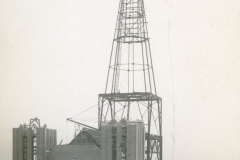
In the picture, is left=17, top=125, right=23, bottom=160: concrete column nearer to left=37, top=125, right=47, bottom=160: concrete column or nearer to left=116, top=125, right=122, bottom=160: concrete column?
left=37, top=125, right=47, bottom=160: concrete column

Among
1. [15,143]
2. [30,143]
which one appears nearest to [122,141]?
[30,143]

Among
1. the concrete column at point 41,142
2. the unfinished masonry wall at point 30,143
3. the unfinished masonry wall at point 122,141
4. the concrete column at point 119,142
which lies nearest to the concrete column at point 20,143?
the unfinished masonry wall at point 30,143

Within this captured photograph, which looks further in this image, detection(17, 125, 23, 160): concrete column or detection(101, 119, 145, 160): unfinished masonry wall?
detection(17, 125, 23, 160): concrete column

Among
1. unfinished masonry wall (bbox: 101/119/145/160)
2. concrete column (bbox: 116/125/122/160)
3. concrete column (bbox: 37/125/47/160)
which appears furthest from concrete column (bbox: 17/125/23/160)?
concrete column (bbox: 116/125/122/160)

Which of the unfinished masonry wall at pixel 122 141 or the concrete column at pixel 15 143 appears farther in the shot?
the concrete column at pixel 15 143

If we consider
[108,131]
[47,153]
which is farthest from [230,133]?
[47,153]

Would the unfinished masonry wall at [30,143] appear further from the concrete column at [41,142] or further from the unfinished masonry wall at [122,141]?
the unfinished masonry wall at [122,141]

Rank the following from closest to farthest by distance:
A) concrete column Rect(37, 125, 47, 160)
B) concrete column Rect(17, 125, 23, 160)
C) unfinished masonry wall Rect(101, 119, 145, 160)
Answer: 1. unfinished masonry wall Rect(101, 119, 145, 160)
2. concrete column Rect(37, 125, 47, 160)
3. concrete column Rect(17, 125, 23, 160)

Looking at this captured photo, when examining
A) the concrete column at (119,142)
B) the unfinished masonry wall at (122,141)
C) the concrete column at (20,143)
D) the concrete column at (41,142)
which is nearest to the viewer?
the unfinished masonry wall at (122,141)

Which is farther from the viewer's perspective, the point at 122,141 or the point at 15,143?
the point at 15,143

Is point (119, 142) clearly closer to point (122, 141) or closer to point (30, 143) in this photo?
point (122, 141)

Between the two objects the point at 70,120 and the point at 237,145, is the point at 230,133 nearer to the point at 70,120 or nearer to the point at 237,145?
the point at 237,145
